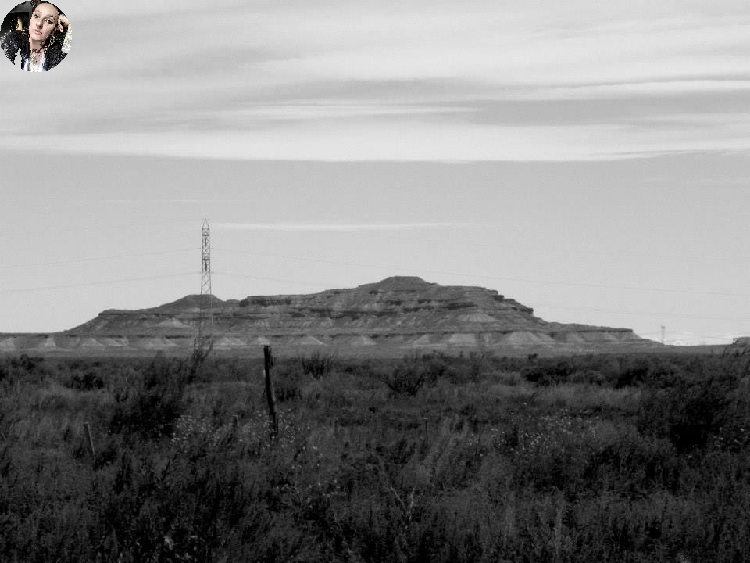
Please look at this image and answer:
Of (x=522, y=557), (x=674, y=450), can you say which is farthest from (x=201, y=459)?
(x=674, y=450)

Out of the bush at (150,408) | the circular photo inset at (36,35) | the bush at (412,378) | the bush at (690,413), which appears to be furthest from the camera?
the bush at (412,378)

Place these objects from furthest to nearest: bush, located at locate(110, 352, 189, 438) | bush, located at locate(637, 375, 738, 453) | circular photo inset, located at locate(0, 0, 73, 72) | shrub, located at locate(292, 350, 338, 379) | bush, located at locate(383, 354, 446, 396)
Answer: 1. shrub, located at locate(292, 350, 338, 379)
2. bush, located at locate(383, 354, 446, 396)
3. bush, located at locate(110, 352, 189, 438)
4. bush, located at locate(637, 375, 738, 453)
5. circular photo inset, located at locate(0, 0, 73, 72)

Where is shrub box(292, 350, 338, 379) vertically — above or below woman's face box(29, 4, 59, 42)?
below

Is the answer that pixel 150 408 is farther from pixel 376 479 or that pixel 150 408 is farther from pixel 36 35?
pixel 36 35

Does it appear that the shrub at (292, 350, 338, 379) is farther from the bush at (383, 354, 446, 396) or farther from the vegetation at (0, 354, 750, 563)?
the vegetation at (0, 354, 750, 563)

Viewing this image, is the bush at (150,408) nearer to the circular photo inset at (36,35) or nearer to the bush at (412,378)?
the bush at (412,378)

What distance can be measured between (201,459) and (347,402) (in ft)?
36.2

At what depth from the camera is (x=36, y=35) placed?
263 inches

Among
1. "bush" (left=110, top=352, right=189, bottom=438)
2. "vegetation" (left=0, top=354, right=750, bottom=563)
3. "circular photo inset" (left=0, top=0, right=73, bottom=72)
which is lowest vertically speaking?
"vegetation" (left=0, top=354, right=750, bottom=563)

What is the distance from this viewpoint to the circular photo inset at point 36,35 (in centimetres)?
668

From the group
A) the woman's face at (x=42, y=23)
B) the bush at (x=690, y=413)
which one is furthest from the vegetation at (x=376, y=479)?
the woman's face at (x=42, y=23)

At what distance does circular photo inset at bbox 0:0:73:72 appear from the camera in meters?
6.68

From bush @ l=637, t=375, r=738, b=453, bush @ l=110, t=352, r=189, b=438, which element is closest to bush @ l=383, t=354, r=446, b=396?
bush @ l=110, t=352, r=189, b=438

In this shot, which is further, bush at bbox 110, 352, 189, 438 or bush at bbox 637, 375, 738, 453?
bush at bbox 110, 352, 189, 438
